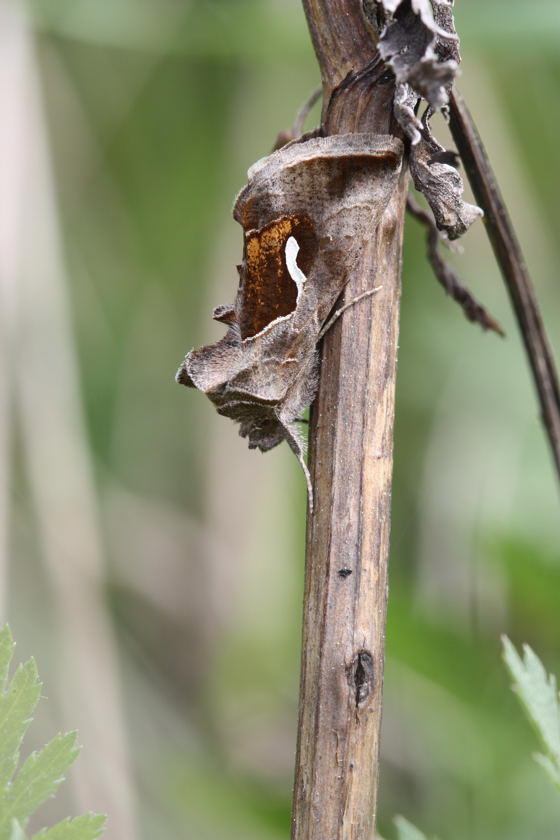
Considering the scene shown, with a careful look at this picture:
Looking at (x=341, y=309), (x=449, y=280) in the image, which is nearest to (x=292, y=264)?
(x=341, y=309)

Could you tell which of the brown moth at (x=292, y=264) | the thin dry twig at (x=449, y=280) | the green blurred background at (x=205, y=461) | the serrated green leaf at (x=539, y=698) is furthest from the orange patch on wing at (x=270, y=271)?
the green blurred background at (x=205, y=461)

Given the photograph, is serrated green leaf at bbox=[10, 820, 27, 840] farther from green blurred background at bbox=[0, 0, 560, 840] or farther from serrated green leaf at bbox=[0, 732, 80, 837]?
green blurred background at bbox=[0, 0, 560, 840]

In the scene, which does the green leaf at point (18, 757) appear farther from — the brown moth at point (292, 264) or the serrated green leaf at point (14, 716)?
the brown moth at point (292, 264)

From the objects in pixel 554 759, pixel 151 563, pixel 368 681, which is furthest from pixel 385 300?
pixel 151 563

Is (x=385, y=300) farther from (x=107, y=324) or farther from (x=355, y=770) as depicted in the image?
(x=107, y=324)

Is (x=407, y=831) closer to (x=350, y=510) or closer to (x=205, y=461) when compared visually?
(x=350, y=510)

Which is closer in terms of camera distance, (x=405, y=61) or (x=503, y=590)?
(x=405, y=61)
